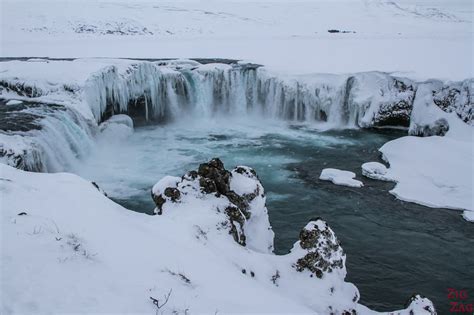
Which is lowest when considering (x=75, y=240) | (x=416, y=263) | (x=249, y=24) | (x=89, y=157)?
(x=416, y=263)

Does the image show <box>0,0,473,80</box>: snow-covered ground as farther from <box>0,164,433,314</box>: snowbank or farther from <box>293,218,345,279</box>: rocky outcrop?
<box>0,164,433,314</box>: snowbank

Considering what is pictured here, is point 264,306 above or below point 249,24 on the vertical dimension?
below

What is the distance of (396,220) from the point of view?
1051 cm

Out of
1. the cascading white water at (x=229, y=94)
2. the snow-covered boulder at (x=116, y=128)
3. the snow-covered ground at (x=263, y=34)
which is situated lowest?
the snow-covered boulder at (x=116, y=128)

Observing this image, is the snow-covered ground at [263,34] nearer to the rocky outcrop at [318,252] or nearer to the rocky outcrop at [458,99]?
the rocky outcrop at [458,99]

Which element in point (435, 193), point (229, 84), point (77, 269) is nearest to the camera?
point (77, 269)

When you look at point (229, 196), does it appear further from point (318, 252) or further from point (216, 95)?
point (216, 95)

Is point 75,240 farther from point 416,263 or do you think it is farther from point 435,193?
point 435,193

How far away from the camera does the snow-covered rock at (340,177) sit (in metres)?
12.6

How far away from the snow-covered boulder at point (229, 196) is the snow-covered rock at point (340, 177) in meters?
5.20

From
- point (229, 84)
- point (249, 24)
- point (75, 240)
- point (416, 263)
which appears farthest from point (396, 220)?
point (249, 24)

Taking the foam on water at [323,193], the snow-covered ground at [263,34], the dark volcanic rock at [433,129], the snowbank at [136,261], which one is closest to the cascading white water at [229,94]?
the foam on water at [323,193]

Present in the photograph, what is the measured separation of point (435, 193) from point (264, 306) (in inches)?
353

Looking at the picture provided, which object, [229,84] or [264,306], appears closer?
[264,306]
